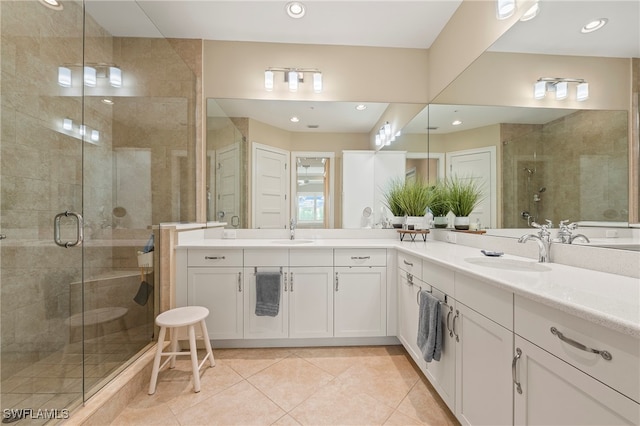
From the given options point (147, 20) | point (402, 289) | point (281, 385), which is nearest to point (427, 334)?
point (402, 289)

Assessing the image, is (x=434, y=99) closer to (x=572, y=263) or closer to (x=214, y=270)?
(x=572, y=263)

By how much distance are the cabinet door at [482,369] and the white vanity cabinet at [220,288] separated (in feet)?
5.12

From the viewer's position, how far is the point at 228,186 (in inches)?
102

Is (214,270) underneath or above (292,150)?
underneath

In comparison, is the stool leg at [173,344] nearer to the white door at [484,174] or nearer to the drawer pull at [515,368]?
the drawer pull at [515,368]

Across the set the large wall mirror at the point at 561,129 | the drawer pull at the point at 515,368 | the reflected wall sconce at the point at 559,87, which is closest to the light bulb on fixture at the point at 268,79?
the large wall mirror at the point at 561,129

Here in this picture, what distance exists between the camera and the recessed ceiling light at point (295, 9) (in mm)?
2113

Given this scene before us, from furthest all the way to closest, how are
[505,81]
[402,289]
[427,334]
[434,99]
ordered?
[434,99] < [402,289] < [505,81] < [427,334]

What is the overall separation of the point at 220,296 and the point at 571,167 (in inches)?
92.8

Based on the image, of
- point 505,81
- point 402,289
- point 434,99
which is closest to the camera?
point 505,81

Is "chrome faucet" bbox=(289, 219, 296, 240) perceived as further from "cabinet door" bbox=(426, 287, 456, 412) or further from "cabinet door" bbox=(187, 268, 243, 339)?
"cabinet door" bbox=(426, 287, 456, 412)

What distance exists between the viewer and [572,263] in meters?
1.27

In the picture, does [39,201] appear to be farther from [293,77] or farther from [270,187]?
[293,77]

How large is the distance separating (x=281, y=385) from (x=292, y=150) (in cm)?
198
